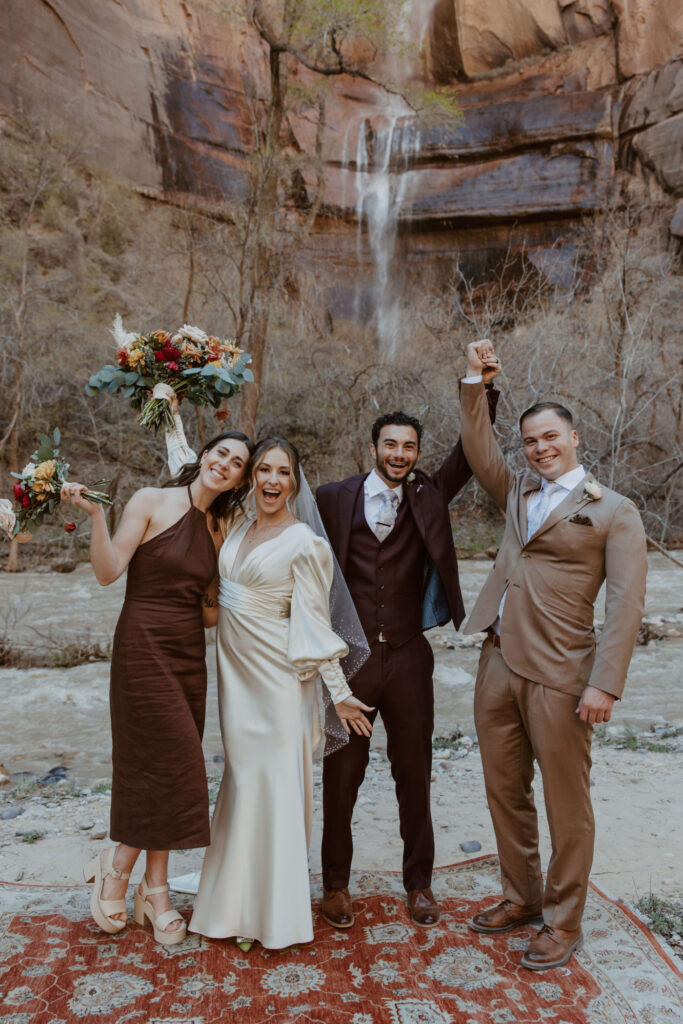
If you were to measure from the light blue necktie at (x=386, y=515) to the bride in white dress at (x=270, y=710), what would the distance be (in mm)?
345

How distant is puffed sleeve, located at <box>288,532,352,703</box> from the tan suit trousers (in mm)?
638

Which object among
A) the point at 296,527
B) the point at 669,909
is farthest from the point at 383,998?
the point at 296,527

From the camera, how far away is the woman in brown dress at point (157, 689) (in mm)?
2965

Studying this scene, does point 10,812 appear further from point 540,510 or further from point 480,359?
point 480,359

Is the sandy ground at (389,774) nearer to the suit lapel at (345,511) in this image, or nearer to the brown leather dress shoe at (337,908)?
the brown leather dress shoe at (337,908)

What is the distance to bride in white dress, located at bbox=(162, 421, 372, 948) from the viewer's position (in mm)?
2914

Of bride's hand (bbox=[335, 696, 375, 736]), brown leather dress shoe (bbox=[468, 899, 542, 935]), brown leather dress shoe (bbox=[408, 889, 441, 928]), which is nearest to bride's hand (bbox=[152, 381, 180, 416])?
bride's hand (bbox=[335, 696, 375, 736])

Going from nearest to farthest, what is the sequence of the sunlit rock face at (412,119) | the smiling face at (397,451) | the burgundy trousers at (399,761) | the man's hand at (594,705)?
the man's hand at (594,705)
the burgundy trousers at (399,761)
the smiling face at (397,451)
the sunlit rock face at (412,119)

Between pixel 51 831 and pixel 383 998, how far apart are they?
262 centimetres

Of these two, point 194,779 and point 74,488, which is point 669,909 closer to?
point 194,779

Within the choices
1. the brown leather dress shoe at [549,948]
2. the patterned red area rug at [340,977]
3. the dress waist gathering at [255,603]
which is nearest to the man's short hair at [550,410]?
the dress waist gathering at [255,603]

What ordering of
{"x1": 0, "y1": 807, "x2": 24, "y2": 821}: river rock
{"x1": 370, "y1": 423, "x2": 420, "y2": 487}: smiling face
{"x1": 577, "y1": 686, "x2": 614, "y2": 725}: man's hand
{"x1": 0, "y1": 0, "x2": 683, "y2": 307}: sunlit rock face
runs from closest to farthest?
{"x1": 577, "y1": 686, "x2": 614, "y2": 725}: man's hand, {"x1": 370, "y1": 423, "x2": 420, "y2": 487}: smiling face, {"x1": 0, "y1": 807, "x2": 24, "y2": 821}: river rock, {"x1": 0, "y1": 0, "x2": 683, "y2": 307}: sunlit rock face

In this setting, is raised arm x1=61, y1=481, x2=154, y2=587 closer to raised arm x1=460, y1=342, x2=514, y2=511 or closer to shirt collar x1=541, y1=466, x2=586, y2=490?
raised arm x1=460, y1=342, x2=514, y2=511

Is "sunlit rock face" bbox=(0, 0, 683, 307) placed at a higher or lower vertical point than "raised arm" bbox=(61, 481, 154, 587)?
higher
